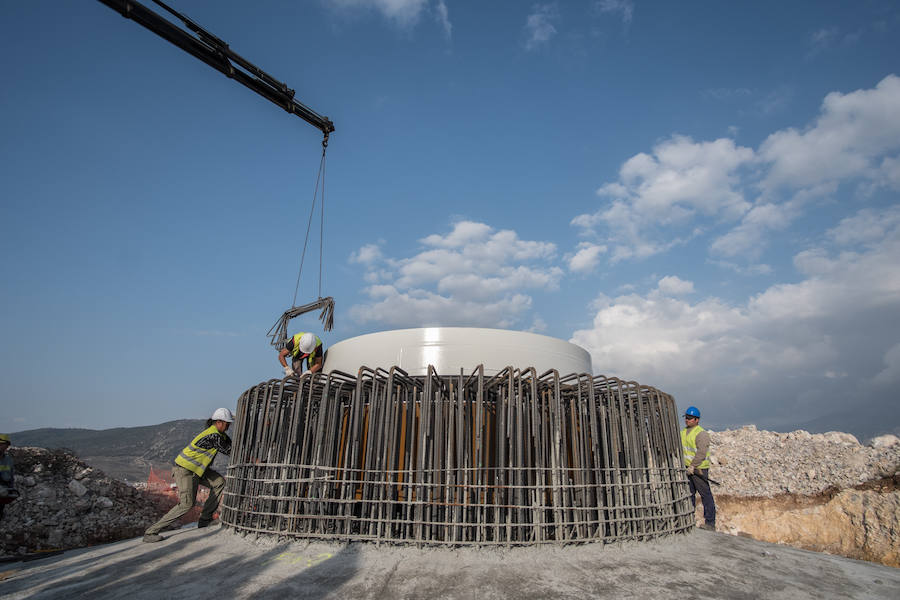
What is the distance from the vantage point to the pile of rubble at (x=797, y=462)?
12.5m

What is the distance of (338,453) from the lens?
6180mm

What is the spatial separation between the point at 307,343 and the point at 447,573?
5.89 metres

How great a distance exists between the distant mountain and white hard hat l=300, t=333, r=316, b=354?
74.9 feet

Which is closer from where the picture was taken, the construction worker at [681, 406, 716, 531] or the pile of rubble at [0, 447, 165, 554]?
the construction worker at [681, 406, 716, 531]

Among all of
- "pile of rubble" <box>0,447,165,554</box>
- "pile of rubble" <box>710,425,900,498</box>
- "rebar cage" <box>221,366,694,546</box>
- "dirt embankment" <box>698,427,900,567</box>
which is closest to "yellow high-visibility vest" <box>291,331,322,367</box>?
"rebar cage" <box>221,366,694,546</box>

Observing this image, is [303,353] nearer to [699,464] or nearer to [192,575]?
[192,575]

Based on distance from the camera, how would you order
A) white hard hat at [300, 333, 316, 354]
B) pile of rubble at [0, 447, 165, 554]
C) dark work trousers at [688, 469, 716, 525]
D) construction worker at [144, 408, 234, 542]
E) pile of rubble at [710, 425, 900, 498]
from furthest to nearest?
pile of rubble at [710, 425, 900, 498] → white hard hat at [300, 333, 316, 354] → pile of rubble at [0, 447, 165, 554] → dark work trousers at [688, 469, 716, 525] → construction worker at [144, 408, 234, 542]

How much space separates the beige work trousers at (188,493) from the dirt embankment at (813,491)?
9.90 m

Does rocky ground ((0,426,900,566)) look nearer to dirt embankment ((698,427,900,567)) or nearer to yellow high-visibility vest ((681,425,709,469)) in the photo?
dirt embankment ((698,427,900,567))

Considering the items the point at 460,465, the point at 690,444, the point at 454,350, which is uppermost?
the point at 454,350

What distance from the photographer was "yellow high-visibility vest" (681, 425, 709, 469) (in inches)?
305

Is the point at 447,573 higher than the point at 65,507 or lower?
higher

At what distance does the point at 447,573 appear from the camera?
4.66 m

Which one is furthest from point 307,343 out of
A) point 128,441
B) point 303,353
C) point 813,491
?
point 128,441
